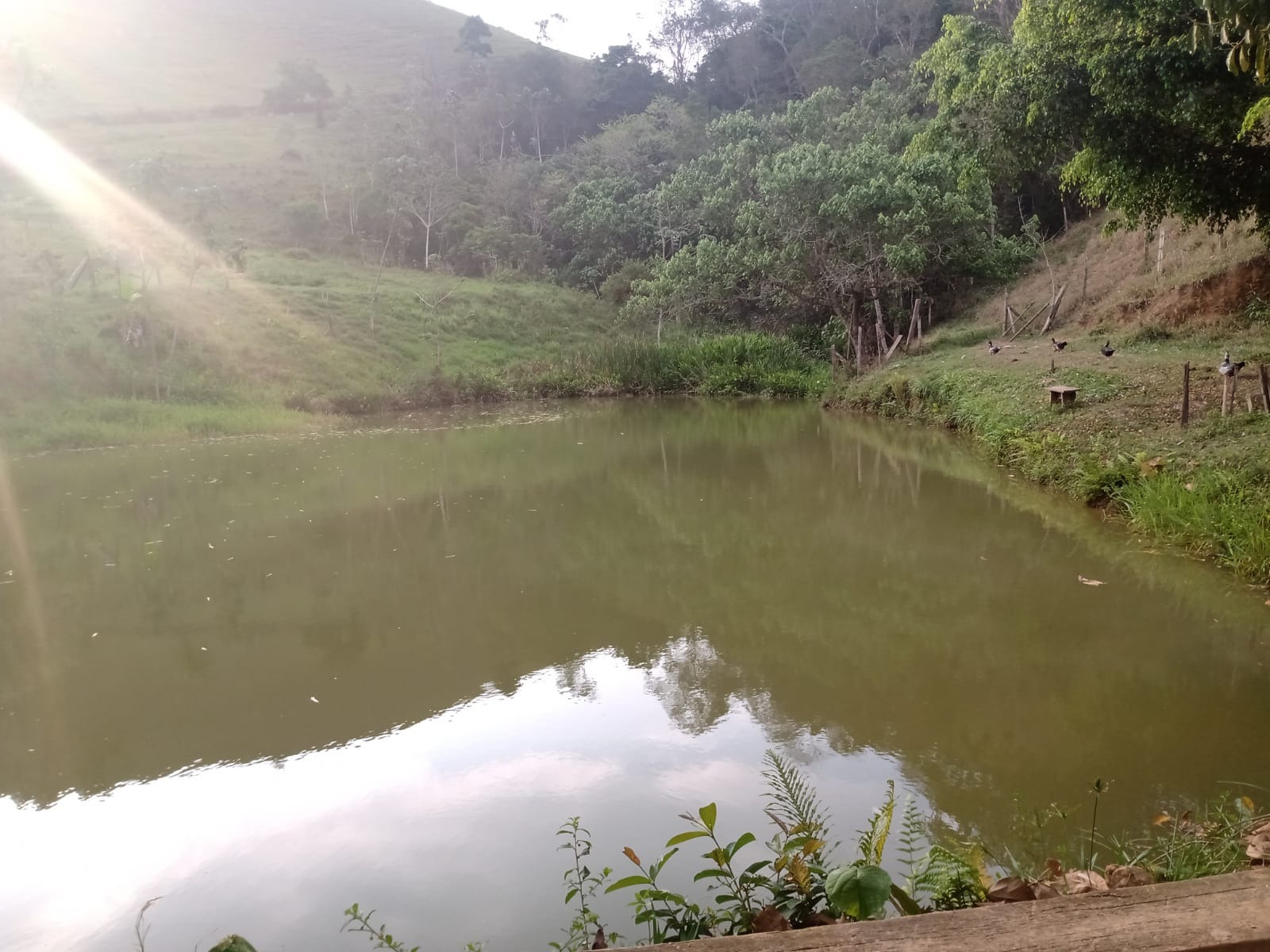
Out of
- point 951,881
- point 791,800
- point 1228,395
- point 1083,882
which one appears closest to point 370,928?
point 791,800

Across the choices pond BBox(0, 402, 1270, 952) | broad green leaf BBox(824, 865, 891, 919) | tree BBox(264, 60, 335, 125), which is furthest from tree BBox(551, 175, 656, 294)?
broad green leaf BBox(824, 865, 891, 919)

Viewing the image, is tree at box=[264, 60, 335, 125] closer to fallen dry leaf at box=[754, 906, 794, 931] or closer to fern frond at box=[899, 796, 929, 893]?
fern frond at box=[899, 796, 929, 893]

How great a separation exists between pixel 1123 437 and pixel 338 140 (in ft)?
131

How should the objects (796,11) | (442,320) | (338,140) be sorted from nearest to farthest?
(442,320) → (338,140) → (796,11)

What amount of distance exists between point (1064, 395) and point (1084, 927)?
1021cm

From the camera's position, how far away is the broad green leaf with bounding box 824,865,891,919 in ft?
6.44

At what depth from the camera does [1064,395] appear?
10.6 metres

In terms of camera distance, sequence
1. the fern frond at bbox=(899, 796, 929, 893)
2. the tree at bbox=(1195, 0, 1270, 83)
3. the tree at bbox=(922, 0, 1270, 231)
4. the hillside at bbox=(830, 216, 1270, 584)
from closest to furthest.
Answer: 1. the fern frond at bbox=(899, 796, 929, 893)
2. the tree at bbox=(1195, 0, 1270, 83)
3. the hillside at bbox=(830, 216, 1270, 584)
4. the tree at bbox=(922, 0, 1270, 231)

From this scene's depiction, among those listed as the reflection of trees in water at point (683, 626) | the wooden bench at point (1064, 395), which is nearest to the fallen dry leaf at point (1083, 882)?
the reflection of trees in water at point (683, 626)

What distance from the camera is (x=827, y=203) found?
19422 mm

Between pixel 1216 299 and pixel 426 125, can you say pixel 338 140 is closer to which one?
pixel 426 125

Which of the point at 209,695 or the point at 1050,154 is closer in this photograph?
the point at 209,695

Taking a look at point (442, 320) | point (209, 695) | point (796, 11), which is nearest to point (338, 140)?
point (442, 320)

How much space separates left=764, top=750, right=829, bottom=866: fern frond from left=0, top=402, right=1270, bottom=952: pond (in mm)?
102
